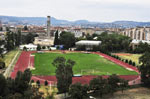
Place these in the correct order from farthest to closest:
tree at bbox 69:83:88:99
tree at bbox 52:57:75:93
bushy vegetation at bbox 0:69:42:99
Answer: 1. tree at bbox 52:57:75:93
2. tree at bbox 69:83:88:99
3. bushy vegetation at bbox 0:69:42:99

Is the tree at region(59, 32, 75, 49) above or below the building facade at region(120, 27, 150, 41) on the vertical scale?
below

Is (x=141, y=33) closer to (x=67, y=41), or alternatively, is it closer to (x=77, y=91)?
(x=67, y=41)

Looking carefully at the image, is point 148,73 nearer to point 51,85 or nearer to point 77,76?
point 77,76

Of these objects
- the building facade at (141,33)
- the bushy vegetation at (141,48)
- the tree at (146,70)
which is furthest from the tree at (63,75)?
the building facade at (141,33)


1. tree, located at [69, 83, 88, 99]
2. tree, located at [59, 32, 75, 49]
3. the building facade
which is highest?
the building facade

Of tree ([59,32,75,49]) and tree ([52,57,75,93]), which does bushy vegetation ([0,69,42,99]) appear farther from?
tree ([59,32,75,49])

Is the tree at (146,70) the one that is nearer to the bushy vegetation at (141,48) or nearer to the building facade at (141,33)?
the bushy vegetation at (141,48)

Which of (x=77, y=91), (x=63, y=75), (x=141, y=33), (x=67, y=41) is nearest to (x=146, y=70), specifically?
(x=77, y=91)

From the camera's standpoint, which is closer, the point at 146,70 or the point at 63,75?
the point at 63,75

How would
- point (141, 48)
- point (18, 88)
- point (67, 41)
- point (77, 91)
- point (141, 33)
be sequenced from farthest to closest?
point (141, 33), point (67, 41), point (141, 48), point (18, 88), point (77, 91)

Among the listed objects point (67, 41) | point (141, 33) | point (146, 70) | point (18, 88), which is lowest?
point (18, 88)

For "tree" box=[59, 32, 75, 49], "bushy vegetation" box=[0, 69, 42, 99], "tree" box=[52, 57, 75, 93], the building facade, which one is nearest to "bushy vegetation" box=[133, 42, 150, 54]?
"tree" box=[59, 32, 75, 49]

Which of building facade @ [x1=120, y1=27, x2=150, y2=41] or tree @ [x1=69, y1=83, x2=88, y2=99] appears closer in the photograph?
tree @ [x1=69, y1=83, x2=88, y2=99]

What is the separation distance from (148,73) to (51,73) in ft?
43.3
